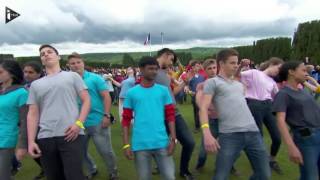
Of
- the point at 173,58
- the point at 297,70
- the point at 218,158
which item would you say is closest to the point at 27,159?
the point at 173,58

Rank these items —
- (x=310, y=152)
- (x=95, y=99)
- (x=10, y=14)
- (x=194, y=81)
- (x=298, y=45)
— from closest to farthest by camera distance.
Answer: (x=310, y=152) < (x=95, y=99) < (x=194, y=81) < (x=10, y=14) < (x=298, y=45)

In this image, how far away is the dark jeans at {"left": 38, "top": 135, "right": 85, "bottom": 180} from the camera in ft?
14.8

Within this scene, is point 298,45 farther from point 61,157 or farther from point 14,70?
point 61,157

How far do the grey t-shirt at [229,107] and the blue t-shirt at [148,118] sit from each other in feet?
1.80

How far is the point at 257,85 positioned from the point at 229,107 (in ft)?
9.05

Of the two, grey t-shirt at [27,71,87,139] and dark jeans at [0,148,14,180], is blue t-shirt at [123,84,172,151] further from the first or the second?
dark jeans at [0,148,14,180]

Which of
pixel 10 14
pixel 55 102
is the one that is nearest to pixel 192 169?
pixel 55 102

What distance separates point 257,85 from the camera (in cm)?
762

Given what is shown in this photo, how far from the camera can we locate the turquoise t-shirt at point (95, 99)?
6.85 meters

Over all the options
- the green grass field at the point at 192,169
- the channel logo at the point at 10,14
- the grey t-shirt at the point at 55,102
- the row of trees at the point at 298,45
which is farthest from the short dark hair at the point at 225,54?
the row of trees at the point at 298,45

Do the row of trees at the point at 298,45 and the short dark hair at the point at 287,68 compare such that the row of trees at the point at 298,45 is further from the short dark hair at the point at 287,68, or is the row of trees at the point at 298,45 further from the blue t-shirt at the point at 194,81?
the short dark hair at the point at 287,68

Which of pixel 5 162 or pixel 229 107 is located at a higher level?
pixel 229 107

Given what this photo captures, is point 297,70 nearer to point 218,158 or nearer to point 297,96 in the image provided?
point 297,96

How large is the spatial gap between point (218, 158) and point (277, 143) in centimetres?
305
